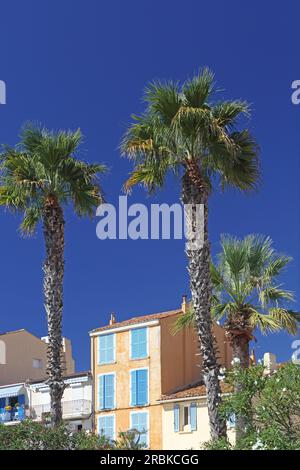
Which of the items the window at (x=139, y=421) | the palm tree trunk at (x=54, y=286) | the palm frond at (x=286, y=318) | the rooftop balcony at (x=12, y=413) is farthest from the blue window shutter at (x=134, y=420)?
the palm tree trunk at (x=54, y=286)

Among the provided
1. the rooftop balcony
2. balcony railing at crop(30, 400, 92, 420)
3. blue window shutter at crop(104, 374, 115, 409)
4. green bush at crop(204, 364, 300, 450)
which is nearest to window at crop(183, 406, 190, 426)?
blue window shutter at crop(104, 374, 115, 409)

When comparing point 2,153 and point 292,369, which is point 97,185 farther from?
point 292,369

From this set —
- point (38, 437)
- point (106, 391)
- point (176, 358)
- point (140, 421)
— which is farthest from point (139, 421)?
point (38, 437)

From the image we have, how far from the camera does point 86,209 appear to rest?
3166 centimetres

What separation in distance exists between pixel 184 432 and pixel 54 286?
20.9 m

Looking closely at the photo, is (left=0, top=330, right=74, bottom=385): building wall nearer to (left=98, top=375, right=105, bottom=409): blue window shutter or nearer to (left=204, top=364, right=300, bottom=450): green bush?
(left=98, top=375, right=105, bottom=409): blue window shutter

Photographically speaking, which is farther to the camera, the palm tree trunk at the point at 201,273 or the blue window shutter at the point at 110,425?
the blue window shutter at the point at 110,425

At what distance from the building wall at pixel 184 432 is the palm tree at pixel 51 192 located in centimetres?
1820

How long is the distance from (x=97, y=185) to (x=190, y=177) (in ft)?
21.8

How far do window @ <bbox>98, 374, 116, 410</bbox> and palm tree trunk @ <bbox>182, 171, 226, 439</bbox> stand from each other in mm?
29497

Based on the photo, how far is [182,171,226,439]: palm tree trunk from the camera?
79.3 feet

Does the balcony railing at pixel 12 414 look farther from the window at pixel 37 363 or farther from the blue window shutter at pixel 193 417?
the blue window shutter at pixel 193 417

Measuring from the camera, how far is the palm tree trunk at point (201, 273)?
2417cm
